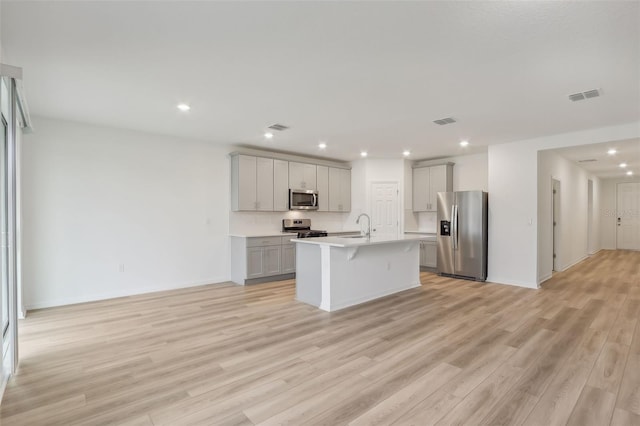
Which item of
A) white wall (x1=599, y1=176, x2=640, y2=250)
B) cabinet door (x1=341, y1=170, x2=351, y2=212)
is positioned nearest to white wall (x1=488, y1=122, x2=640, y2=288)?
cabinet door (x1=341, y1=170, x2=351, y2=212)

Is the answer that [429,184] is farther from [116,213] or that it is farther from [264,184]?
[116,213]

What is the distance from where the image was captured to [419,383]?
8.04 ft

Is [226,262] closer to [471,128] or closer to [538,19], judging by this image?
[471,128]

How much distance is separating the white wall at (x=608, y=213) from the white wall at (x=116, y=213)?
477 inches

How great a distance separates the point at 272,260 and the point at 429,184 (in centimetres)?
402

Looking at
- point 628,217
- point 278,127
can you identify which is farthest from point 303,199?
point 628,217

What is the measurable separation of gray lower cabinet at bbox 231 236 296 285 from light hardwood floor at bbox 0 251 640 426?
3.83 ft

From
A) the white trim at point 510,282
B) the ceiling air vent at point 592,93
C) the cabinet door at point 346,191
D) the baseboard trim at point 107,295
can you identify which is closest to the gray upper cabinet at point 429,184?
the cabinet door at point 346,191

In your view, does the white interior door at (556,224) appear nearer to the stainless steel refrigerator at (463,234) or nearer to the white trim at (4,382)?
the stainless steel refrigerator at (463,234)

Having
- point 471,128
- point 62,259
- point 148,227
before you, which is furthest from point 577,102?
point 62,259

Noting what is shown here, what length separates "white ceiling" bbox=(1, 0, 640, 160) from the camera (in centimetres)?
216

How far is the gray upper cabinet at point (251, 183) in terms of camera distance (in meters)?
6.04

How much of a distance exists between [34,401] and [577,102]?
5.85 meters

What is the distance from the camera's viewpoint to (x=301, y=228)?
7.00 meters
